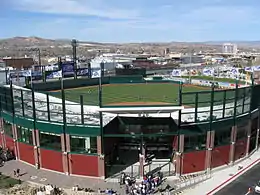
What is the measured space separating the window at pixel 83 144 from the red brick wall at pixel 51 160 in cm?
200

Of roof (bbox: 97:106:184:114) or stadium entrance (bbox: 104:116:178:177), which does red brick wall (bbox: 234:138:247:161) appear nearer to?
stadium entrance (bbox: 104:116:178:177)

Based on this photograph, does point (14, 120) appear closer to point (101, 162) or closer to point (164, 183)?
point (101, 162)

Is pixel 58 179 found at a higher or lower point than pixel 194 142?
lower

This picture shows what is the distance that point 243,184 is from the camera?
31078 millimetres

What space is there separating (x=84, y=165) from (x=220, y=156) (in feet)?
52.3

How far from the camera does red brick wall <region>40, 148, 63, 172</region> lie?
33281 mm

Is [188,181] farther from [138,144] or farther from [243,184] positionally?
[138,144]

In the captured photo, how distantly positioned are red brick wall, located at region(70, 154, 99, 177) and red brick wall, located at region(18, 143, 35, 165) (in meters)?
5.85

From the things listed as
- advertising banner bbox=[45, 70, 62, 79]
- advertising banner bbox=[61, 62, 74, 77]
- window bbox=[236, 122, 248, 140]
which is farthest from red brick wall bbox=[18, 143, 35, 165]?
advertising banner bbox=[61, 62, 74, 77]

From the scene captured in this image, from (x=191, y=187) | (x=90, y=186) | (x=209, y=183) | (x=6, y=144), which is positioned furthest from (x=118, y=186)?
(x=6, y=144)

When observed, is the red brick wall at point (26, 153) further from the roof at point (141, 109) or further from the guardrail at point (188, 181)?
the guardrail at point (188, 181)

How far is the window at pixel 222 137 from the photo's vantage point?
112ft

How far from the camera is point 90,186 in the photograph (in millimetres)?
30578

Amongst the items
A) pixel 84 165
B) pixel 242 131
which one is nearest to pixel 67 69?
pixel 84 165
